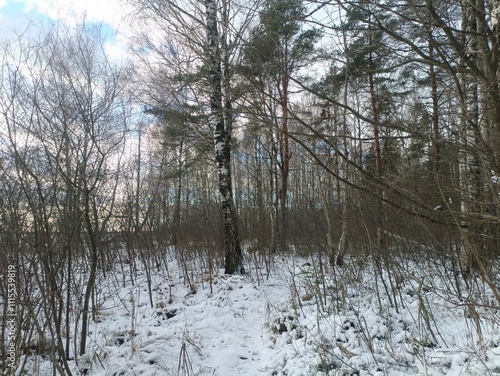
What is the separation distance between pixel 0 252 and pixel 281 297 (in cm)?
404

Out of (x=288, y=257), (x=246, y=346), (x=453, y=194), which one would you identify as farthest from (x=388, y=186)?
(x=288, y=257)

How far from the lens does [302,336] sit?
346 centimetres

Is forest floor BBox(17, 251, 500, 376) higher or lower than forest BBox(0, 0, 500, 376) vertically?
lower

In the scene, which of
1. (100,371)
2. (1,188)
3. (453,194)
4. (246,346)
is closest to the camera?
(453,194)

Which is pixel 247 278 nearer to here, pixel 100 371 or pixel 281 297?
pixel 281 297

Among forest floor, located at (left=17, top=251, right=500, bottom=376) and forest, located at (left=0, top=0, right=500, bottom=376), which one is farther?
forest floor, located at (left=17, top=251, right=500, bottom=376)

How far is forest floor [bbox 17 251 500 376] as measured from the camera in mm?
2582

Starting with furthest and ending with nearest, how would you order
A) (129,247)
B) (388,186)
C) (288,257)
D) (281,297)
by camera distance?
(288,257)
(129,247)
(281,297)
(388,186)

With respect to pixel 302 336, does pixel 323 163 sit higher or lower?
higher

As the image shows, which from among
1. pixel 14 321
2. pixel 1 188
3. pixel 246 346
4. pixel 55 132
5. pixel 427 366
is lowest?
pixel 246 346

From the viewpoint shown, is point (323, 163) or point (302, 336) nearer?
point (323, 163)

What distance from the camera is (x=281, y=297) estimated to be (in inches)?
199

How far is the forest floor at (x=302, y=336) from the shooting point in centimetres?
258

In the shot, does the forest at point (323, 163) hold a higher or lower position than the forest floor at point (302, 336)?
higher
